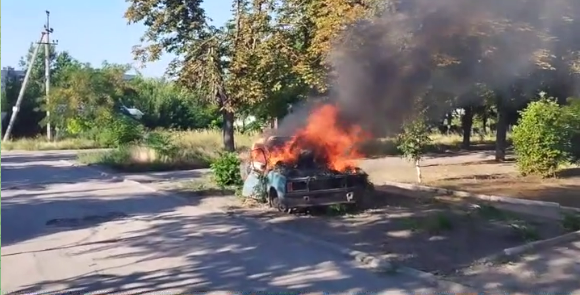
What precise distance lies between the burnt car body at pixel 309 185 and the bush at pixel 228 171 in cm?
387

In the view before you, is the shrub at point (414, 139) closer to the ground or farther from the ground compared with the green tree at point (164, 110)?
closer to the ground

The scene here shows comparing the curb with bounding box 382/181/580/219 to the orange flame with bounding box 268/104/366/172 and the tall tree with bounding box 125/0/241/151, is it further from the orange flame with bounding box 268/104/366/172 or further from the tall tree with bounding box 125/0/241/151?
the tall tree with bounding box 125/0/241/151

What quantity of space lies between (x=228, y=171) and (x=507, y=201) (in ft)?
22.3

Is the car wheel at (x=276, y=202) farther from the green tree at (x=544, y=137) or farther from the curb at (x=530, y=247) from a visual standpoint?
the green tree at (x=544, y=137)

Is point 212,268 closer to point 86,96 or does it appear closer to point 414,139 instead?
point 414,139

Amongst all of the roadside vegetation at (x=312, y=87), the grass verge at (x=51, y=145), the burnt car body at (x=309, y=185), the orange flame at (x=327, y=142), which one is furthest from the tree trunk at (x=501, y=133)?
the grass verge at (x=51, y=145)

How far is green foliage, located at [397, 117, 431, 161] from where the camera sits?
14.4 meters

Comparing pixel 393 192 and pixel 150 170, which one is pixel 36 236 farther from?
pixel 150 170

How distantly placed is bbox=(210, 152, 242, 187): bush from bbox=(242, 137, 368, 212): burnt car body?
3.87m

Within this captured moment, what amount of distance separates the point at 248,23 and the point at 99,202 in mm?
8564

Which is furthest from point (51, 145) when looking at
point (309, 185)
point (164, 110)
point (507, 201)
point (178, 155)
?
point (507, 201)

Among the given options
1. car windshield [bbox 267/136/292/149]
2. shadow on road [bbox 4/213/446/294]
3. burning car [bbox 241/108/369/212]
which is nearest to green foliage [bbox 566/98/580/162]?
burning car [bbox 241/108/369/212]

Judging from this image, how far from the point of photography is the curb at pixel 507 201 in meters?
10.9

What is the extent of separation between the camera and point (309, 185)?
11.3 metres
